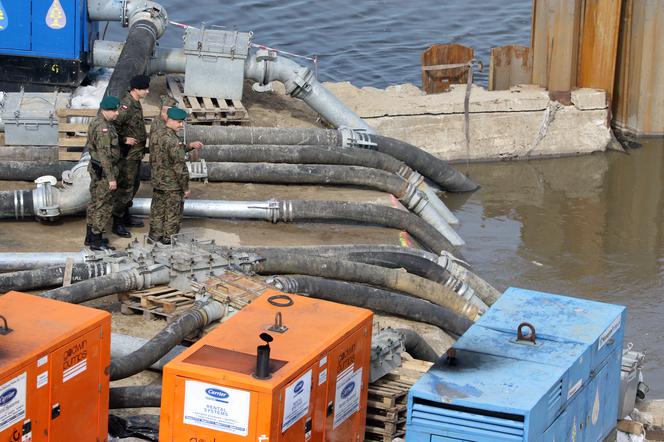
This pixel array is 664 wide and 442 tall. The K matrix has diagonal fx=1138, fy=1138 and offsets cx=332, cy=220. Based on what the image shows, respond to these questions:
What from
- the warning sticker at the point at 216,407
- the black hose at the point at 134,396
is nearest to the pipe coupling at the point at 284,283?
the black hose at the point at 134,396

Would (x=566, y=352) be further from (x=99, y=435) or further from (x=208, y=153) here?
(x=208, y=153)

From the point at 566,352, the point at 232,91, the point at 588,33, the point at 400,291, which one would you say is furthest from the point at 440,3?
the point at 566,352

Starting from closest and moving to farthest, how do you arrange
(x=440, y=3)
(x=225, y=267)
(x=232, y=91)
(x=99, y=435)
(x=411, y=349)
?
1. (x=99, y=435)
2. (x=411, y=349)
3. (x=225, y=267)
4. (x=232, y=91)
5. (x=440, y=3)

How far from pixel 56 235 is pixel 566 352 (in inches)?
279

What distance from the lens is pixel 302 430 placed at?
7840 mm

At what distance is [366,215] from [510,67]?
779cm

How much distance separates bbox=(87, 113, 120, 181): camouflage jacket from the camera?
38.9 feet

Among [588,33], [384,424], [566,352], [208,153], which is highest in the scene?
[588,33]

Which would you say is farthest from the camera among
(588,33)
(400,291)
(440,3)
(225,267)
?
(440,3)

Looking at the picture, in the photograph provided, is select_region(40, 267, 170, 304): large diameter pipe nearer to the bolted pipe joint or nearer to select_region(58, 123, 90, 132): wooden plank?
select_region(58, 123, 90, 132): wooden plank

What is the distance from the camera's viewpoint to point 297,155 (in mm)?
15703

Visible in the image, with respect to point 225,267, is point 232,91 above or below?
above

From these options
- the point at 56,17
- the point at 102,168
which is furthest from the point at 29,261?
the point at 56,17

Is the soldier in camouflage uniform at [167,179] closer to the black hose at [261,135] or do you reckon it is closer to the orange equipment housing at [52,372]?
the black hose at [261,135]
